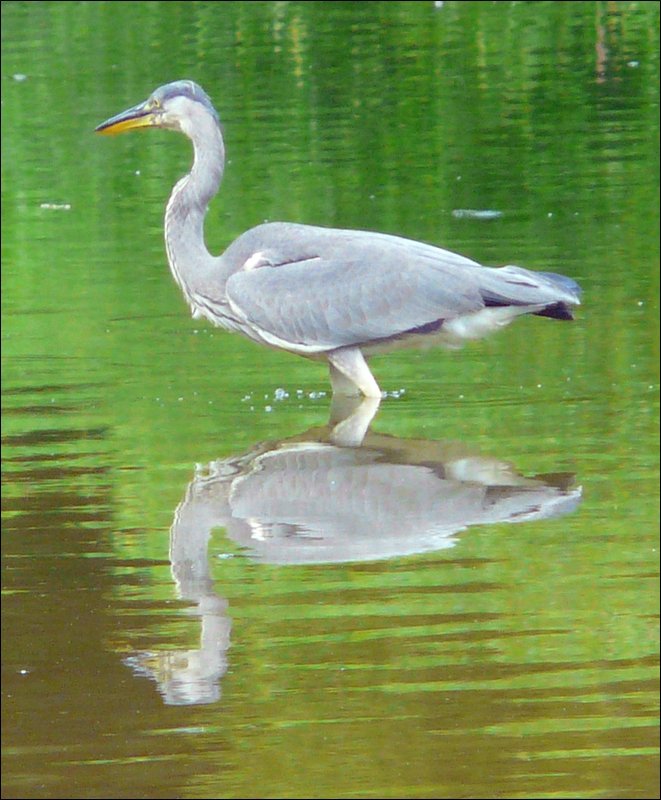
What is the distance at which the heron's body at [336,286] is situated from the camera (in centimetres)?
611

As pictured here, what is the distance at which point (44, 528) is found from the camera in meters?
5.23

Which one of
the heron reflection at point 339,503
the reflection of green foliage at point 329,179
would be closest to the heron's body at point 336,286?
the reflection of green foliage at point 329,179

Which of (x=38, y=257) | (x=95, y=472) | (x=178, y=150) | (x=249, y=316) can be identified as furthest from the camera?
(x=178, y=150)

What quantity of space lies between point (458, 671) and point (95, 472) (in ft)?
5.87

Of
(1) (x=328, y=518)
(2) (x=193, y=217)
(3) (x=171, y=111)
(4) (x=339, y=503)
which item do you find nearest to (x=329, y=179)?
(2) (x=193, y=217)

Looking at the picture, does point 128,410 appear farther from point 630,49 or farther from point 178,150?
point 630,49

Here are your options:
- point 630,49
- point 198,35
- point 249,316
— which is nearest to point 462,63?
point 630,49

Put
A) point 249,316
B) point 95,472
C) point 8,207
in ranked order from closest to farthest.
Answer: point 95,472 → point 249,316 → point 8,207

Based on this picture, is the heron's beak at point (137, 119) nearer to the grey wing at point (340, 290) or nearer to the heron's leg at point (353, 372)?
the grey wing at point (340, 290)

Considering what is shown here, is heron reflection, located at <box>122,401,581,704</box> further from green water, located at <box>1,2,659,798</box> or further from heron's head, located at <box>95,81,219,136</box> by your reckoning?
heron's head, located at <box>95,81,219,136</box>

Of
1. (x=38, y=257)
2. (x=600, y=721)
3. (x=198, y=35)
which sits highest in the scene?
(x=198, y=35)

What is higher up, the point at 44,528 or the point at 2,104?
the point at 2,104

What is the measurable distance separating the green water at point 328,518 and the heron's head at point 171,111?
37.1 inches

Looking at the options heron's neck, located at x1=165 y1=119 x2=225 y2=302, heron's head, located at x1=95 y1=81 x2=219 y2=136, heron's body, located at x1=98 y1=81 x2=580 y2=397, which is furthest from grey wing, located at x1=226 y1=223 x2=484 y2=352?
heron's head, located at x1=95 y1=81 x2=219 y2=136
